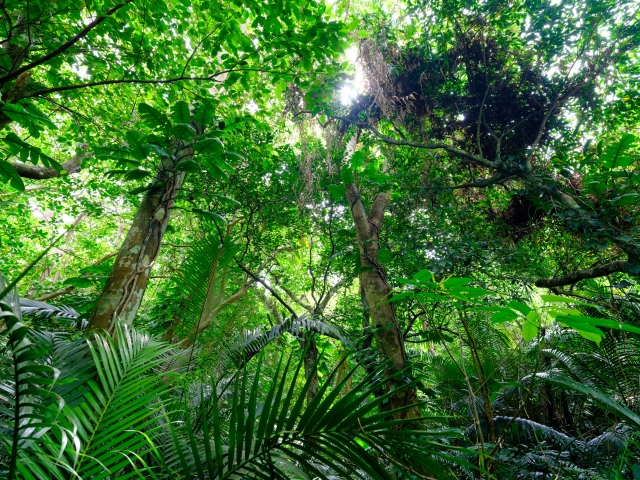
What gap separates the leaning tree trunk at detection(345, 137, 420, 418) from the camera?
A: 9.59 ft

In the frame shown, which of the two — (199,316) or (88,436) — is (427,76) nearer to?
(199,316)

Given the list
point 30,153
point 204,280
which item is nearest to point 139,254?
point 204,280

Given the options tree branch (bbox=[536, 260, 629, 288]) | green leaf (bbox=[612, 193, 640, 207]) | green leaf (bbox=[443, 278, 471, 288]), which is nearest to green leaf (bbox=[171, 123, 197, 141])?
green leaf (bbox=[443, 278, 471, 288])

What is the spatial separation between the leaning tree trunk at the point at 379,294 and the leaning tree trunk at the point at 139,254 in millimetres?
1679

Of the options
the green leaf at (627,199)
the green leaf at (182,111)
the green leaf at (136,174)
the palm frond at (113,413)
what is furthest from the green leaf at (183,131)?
the green leaf at (627,199)

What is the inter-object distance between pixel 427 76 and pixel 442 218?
1804 millimetres

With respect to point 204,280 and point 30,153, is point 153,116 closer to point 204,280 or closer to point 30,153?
point 30,153

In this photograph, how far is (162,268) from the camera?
7.00 m

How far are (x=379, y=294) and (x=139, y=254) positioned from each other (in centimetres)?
239

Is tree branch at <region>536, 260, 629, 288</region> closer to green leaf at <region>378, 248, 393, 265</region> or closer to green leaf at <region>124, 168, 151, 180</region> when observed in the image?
green leaf at <region>378, 248, 393, 265</region>

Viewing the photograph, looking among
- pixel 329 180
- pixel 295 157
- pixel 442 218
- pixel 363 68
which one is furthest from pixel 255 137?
pixel 442 218

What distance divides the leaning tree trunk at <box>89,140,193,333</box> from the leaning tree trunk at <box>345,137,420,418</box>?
1679mm

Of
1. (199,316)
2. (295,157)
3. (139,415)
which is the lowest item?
(139,415)

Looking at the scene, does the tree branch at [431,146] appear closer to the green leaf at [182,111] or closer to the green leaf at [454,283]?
the green leaf at [182,111]
